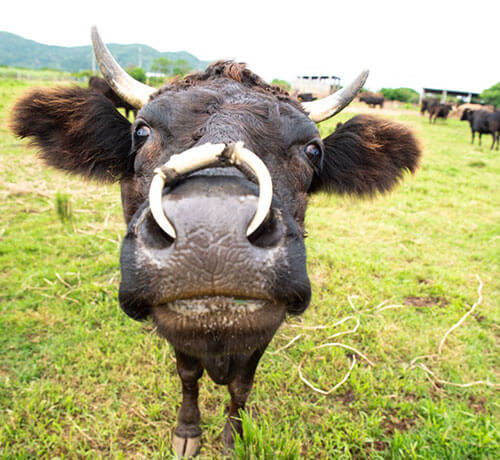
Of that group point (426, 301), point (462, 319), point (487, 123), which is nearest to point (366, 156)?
point (462, 319)

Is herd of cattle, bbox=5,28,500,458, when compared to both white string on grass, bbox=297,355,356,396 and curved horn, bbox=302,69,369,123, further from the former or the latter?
white string on grass, bbox=297,355,356,396

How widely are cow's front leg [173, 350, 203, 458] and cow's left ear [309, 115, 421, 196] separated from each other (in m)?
1.93

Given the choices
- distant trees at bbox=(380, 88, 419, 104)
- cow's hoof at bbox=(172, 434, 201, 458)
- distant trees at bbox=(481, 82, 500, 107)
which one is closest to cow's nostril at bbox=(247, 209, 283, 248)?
cow's hoof at bbox=(172, 434, 201, 458)

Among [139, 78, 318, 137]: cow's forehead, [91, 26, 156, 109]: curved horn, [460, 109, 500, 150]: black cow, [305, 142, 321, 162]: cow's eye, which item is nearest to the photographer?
[139, 78, 318, 137]: cow's forehead

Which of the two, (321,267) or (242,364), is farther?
(321,267)

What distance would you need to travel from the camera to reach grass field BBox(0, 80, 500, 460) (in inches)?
111

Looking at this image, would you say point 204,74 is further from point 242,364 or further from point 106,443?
point 106,443

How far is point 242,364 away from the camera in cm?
267

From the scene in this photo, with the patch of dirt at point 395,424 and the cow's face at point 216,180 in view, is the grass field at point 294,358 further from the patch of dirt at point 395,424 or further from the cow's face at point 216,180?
the cow's face at point 216,180

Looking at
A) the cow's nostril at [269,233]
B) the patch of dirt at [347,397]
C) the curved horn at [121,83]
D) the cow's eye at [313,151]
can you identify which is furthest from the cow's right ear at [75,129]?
the patch of dirt at [347,397]

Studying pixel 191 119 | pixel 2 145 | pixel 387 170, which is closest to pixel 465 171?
pixel 387 170

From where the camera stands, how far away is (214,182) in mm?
1464

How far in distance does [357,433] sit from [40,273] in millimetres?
4460

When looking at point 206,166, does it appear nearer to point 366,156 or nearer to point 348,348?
point 366,156
